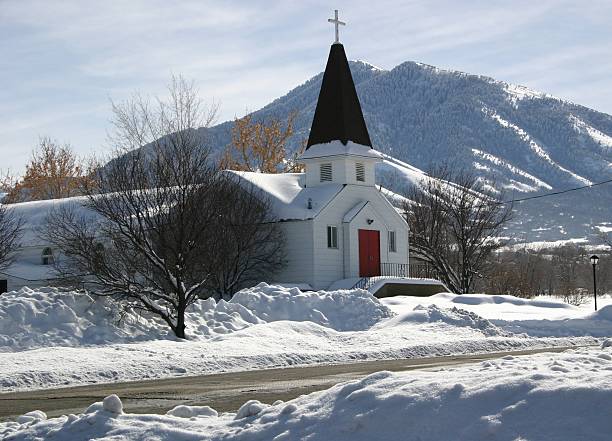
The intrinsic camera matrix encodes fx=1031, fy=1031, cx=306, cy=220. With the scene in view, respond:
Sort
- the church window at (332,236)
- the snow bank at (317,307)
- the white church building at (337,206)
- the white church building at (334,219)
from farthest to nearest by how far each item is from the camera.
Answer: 1. the church window at (332,236)
2. the white church building at (337,206)
3. the white church building at (334,219)
4. the snow bank at (317,307)

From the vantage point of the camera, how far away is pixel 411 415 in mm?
8023

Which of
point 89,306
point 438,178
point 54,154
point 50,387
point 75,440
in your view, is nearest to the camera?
point 75,440

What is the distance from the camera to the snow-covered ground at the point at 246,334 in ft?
62.5

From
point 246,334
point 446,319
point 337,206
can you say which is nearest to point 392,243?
point 337,206

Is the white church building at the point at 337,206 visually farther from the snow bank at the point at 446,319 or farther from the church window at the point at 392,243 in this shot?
the snow bank at the point at 446,319

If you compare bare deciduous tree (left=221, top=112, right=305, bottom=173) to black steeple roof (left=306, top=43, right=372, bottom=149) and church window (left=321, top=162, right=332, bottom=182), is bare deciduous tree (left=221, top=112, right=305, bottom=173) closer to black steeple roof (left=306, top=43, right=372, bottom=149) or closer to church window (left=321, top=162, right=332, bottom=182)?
black steeple roof (left=306, top=43, right=372, bottom=149)

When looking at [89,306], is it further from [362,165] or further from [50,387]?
[362,165]

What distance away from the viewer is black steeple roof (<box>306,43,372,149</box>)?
46.2m

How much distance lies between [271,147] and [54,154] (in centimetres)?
1704

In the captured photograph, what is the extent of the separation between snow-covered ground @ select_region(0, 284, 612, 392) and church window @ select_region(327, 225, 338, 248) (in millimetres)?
8457

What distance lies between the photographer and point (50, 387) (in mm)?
16953

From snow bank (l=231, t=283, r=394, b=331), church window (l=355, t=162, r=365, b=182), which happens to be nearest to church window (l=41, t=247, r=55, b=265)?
church window (l=355, t=162, r=365, b=182)

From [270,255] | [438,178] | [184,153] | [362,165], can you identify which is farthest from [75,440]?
[438,178]

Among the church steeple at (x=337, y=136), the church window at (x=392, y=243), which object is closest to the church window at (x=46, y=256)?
the church steeple at (x=337, y=136)
